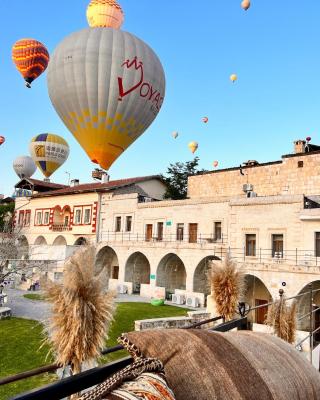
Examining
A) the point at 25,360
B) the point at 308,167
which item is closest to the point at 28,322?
the point at 25,360

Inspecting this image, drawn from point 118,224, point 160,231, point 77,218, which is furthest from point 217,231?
point 77,218

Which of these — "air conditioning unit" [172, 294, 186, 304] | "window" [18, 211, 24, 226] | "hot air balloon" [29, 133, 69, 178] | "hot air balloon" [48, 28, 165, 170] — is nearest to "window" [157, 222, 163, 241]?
"air conditioning unit" [172, 294, 186, 304]

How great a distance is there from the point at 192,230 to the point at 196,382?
2713 centimetres

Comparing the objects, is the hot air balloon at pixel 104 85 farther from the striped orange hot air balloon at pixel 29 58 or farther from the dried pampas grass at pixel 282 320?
the dried pampas grass at pixel 282 320

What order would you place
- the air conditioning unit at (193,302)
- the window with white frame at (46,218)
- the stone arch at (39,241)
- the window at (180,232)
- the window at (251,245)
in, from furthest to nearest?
1. the stone arch at (39,241)
2. the window with white frame at (46,218)
3. the window at (180,232)
4. the air conditioning unit at (193,302)
5. the window at (251,245)

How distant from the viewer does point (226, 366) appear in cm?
163

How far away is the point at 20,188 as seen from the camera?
48.4 metres

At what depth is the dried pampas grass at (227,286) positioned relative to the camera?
21.5 feet

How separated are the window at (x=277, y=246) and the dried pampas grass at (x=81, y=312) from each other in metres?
19.7

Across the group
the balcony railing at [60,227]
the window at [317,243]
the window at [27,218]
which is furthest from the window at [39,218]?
the window at [317,243]

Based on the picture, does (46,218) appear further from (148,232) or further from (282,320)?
(282,320)

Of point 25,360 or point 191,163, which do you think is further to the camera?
point 191,163

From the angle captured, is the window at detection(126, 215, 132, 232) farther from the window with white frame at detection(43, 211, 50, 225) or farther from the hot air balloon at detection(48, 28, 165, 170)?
the window with white frame at detection(43, 211, 50, 225)

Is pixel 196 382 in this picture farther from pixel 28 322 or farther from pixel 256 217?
pixel 256 217
